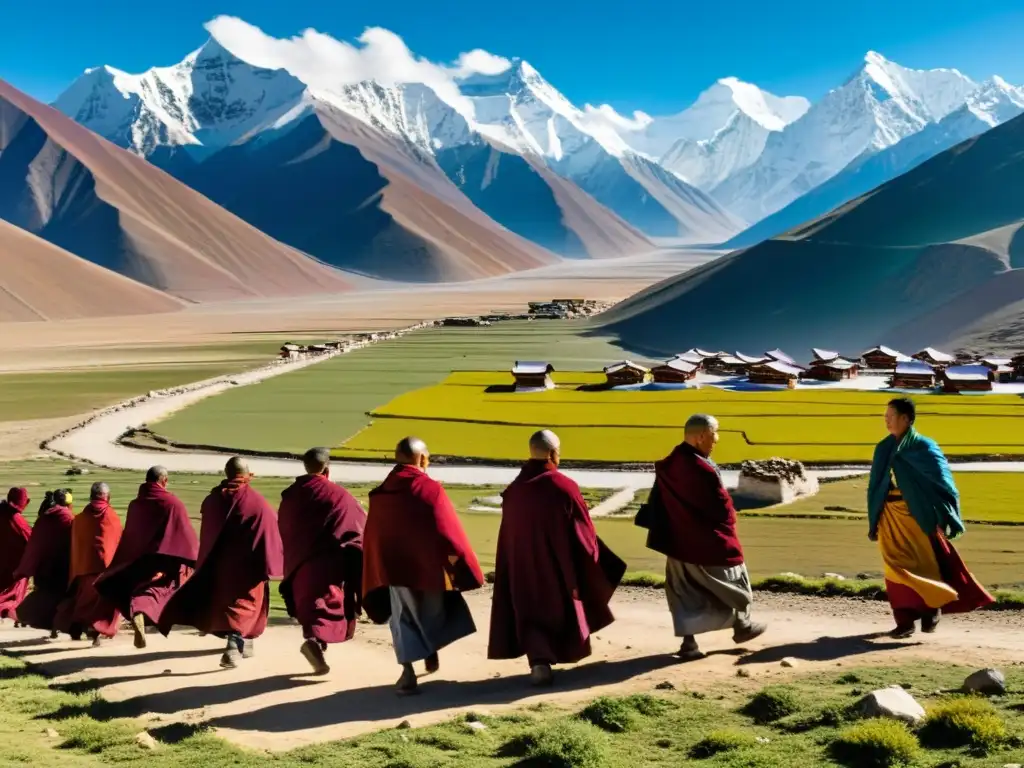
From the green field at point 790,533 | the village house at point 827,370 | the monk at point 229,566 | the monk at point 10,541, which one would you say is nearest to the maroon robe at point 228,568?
the monk at point 229,566

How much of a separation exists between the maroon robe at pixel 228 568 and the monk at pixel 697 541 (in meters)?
3.50

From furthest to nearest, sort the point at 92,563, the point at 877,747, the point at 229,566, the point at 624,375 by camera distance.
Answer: the point at 624,375 → the point at 92,563 → the point at 229,566 → the point at 877,747

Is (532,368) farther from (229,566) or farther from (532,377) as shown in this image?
(229,566)

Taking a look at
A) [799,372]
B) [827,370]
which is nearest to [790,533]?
[799,372]

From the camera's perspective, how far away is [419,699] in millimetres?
8992

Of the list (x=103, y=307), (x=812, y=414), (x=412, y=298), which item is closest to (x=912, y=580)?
(x=812, y=414)

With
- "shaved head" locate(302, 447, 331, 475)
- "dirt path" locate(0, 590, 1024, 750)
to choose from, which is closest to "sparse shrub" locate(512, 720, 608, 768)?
"dirt path" locate(0, 590, 1024, 750)

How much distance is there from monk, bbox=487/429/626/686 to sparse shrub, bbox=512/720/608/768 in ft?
5.28

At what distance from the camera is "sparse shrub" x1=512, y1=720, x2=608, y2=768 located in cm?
697

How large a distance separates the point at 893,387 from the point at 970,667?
4520cm

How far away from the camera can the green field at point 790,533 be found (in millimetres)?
16344

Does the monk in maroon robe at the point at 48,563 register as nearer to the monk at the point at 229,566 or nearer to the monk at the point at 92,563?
the monk at the point at 92,563

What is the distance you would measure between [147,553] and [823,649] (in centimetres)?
641

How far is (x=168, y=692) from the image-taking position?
9.37 m
